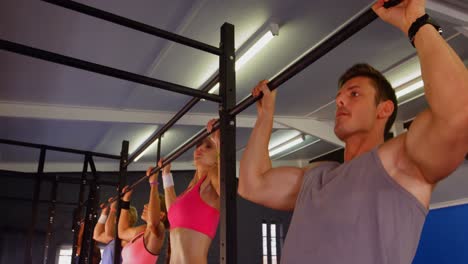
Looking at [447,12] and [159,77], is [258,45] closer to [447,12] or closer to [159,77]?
[159,77]

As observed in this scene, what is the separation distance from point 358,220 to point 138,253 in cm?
312

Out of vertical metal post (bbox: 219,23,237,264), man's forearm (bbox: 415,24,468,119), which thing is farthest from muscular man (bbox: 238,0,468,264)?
vertical metal post (bbox: 219,23,237,264)

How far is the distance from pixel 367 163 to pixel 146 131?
6062 mm

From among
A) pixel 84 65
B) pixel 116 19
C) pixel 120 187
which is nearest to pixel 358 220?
pixel 84 65

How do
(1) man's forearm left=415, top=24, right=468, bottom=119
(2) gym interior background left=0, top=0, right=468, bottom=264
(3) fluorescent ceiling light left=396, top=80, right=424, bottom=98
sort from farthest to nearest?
(3) fluorescent ceiling light left=396, top=80, right=424, bottom=98 < (2) gym interior background left=0, top=0, right=468, bottom=264 < (1) man's forearm left=415, top=24, right=468, bottom=119

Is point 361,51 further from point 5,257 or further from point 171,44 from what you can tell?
point 5,257

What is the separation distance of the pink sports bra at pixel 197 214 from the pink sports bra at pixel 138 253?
1278 millimetres

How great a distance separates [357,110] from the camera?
4.34ft

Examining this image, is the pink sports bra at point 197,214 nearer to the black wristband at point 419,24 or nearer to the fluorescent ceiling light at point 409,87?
the black wristband at point 419,24

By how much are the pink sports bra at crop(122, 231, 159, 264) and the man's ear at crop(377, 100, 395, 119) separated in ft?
9.56

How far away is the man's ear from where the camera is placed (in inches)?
53.4

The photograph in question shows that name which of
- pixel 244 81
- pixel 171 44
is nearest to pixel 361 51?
pixel 244 81

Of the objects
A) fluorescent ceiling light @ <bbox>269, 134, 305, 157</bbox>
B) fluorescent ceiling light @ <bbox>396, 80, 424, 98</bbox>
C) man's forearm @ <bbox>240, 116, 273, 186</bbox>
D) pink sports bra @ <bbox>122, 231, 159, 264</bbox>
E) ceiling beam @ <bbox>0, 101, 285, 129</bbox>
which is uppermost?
fluorescent ceiling light @ <bbox>396, 80, 424, 98</bbox>

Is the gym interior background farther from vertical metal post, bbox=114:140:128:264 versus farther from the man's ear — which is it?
the man's ear
